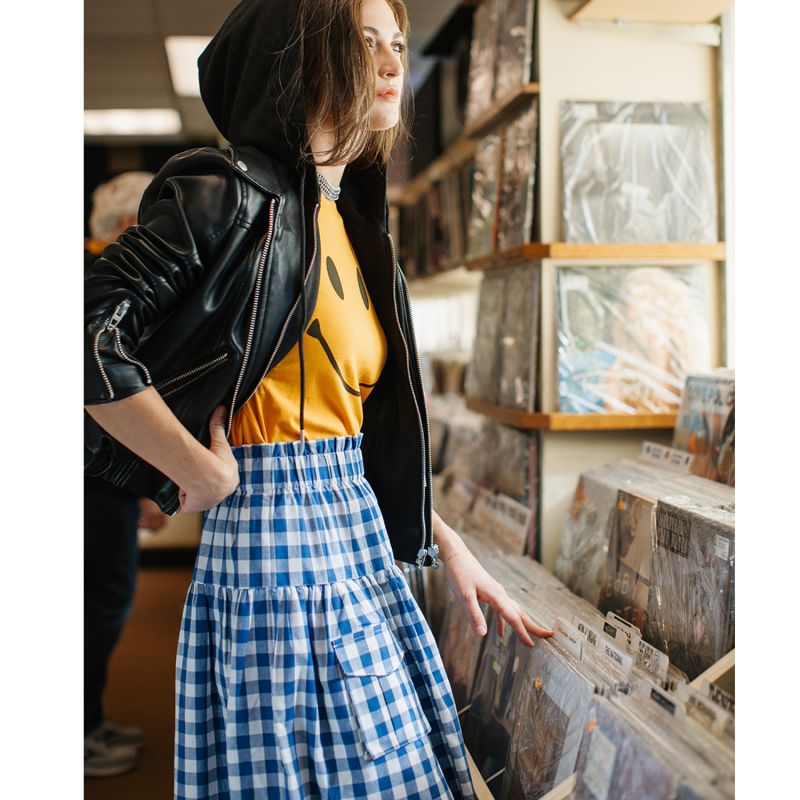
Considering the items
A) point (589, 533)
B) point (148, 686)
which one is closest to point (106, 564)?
point (148, 686)

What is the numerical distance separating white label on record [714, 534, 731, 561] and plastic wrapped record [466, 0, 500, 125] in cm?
146

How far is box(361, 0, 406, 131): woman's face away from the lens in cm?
115

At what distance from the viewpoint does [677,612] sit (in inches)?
55.8

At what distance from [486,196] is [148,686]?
7.53 ft

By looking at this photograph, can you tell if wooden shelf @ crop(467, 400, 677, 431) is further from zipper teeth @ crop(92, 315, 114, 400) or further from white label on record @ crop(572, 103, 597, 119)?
zipper teeth @ crop(92, 315, 114, 400)

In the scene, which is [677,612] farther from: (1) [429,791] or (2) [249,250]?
(2) [249,250]

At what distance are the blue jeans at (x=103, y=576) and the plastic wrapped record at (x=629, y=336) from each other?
137 centimetres

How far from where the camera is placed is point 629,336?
2.04 m

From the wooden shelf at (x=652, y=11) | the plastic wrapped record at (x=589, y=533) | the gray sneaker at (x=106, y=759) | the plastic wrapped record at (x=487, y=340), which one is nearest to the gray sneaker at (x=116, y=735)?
the gray sneaker at (x=106, y=759)

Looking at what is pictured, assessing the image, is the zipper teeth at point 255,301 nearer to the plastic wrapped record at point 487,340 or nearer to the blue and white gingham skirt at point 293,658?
the blue and white gingham skirt at point 293,658

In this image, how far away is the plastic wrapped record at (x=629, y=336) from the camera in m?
2.03
